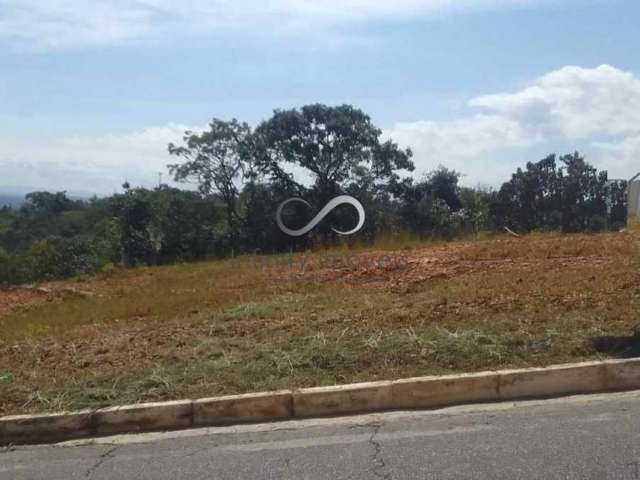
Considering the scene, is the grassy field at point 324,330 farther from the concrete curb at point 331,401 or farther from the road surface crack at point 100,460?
the road surface crack at point 100,460

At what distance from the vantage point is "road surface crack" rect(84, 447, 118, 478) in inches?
177

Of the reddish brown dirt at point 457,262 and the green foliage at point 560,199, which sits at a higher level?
the green foliage at point 560,199

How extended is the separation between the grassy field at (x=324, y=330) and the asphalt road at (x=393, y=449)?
0.59 metres

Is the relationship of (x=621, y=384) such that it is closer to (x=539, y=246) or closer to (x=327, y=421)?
(x=327, y=421)

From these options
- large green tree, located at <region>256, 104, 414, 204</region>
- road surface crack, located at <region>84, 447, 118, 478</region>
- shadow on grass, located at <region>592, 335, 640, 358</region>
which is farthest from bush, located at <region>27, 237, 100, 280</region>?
shadow on grass, located at <region>592, 335, 640, 358</region>

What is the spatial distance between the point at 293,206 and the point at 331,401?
20.1 meters

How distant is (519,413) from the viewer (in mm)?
5121

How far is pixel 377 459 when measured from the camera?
4.37 meters

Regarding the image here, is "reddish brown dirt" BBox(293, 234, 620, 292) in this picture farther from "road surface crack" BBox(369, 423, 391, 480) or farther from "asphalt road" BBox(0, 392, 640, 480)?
"road surface crack" BBox(369, 423, 391, 480)

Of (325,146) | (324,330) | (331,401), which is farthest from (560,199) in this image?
(331,401)

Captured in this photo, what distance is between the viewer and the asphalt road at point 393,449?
163 inches

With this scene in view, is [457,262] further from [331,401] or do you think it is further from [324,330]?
[331,401]

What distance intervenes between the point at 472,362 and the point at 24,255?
63.1ft

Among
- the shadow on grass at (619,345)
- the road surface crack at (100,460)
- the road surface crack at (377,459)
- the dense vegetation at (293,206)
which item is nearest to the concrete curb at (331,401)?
the shadow on grass at (619,345)
